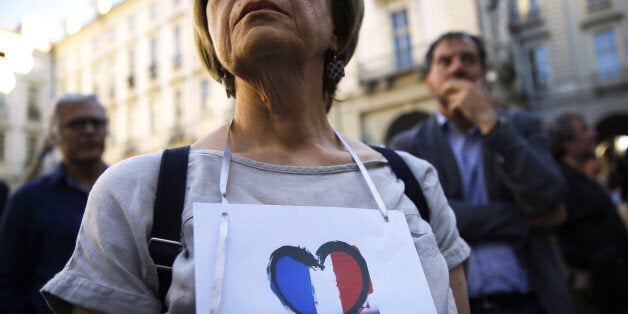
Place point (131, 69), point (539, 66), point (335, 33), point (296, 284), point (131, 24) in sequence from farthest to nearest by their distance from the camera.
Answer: point (131, 24)
point (131, 69)
point (539, 66)
point (335, 33)
point (296, 284)

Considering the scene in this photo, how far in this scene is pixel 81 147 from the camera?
112 inches

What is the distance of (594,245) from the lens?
10.1 feet

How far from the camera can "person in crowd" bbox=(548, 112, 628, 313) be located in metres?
3.01

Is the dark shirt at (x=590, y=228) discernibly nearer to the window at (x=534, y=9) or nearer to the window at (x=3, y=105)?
the window at (x=534, y=9)

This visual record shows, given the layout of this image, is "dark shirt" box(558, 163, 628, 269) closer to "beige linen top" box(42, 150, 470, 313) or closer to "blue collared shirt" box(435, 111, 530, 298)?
"blue collared shirt" box(435, 111, 530, 298)

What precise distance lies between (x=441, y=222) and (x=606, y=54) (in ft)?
65.4

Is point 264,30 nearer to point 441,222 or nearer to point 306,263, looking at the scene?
point 306,263

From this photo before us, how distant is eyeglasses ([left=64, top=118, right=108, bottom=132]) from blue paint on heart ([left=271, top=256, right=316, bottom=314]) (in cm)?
250

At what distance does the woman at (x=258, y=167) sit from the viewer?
92cm

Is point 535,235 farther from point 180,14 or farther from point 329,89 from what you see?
point 180,14

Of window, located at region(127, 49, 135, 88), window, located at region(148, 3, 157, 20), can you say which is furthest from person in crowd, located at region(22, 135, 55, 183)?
window, located at region(127, 49, 135, 88)

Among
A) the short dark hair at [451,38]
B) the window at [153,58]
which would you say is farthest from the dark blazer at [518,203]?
the window at [153,58]

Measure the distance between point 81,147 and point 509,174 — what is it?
8.10 feet

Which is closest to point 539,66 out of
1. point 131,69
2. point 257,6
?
point 257,6
